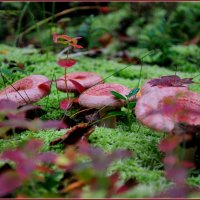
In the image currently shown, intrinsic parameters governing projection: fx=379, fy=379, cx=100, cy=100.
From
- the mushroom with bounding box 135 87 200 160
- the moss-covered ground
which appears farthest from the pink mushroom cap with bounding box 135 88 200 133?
the moss-covered ground

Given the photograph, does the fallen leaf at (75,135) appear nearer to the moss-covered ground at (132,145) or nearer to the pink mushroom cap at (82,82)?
the moss-covered ground at (132,145)

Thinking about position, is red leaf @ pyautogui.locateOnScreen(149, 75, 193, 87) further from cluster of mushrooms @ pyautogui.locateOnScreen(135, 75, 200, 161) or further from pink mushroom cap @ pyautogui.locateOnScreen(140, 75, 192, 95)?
cluster of mushrooms @ pyautogui.locateOnScreen(135, 75, 200, 161)

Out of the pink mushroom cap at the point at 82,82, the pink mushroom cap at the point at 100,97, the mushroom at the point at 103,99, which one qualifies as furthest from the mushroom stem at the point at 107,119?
the pink mushroom cap at the point at 82,82

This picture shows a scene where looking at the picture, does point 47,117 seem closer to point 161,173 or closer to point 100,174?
point 161,173

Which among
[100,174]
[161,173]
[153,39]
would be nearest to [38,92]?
[161,173]

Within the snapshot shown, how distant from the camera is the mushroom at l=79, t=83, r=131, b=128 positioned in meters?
1.89

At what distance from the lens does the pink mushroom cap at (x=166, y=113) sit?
143 cm

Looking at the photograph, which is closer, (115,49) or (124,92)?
(124,92)

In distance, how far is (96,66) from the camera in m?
3.43

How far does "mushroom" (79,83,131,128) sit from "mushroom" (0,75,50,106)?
0.22 meters

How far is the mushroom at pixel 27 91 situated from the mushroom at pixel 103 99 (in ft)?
0.74

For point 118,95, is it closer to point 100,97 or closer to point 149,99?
point 100,97

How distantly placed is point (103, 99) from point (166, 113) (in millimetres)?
494

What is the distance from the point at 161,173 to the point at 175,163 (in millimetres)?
361
